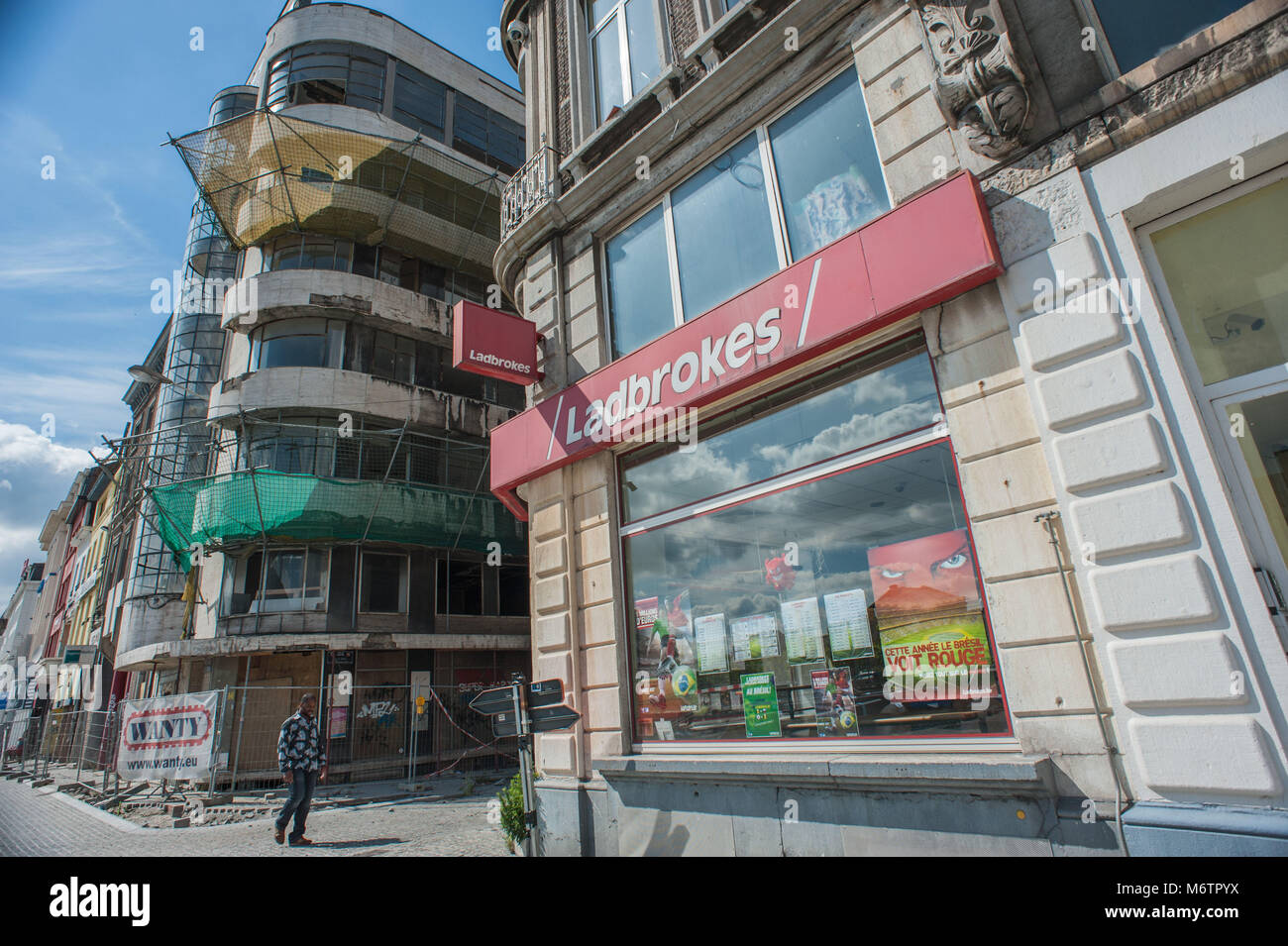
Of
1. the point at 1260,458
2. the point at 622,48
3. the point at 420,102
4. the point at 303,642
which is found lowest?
the point at 1260,458

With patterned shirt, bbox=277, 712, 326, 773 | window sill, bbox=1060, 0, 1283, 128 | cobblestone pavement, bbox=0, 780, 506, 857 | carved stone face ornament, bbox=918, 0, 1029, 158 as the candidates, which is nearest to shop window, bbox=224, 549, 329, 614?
cobblestone pavement, bbox=0, 780, 506, 857

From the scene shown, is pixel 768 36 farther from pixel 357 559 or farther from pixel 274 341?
pixel 274 341

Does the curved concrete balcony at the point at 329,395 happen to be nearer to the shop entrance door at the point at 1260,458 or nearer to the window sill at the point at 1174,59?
the window sill at the point at 1174,59

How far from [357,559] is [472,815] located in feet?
34.7

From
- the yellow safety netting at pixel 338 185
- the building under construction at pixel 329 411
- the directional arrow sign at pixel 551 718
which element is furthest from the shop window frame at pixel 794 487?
the yellow safety netting at pixel 338 185

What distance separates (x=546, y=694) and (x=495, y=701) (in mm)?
497

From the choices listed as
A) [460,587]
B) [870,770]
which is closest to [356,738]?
[460,587]

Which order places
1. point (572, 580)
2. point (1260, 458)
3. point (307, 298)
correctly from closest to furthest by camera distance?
point (1260, 458), point (572, 580), point (307, 298)

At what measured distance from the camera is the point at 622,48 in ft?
33.4

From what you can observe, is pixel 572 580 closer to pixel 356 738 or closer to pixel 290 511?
pixel 356 738

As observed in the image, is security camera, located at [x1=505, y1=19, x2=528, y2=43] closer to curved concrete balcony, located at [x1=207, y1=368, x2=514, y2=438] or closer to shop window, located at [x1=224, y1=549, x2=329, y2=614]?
curved concrete balcony, located at [x1=207, y1=368, x2=514, y2=438]

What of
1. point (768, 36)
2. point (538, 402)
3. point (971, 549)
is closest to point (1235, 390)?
point (971, 549)

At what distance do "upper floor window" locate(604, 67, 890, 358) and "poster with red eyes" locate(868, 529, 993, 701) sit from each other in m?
3.24

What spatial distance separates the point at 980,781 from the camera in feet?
14.6
